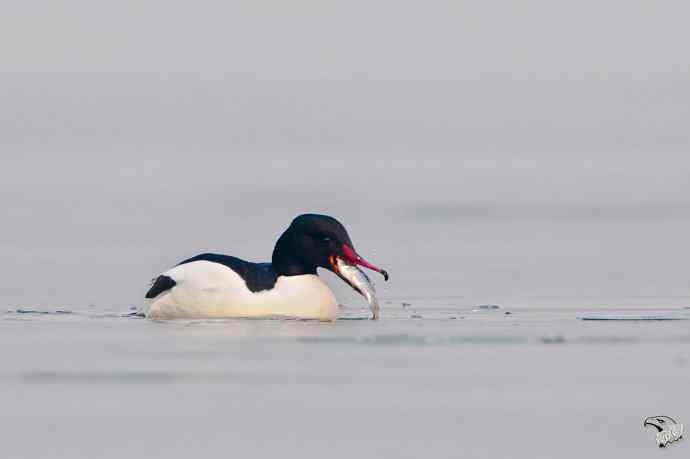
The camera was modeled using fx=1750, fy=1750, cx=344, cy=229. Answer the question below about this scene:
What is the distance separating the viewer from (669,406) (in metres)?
9.57

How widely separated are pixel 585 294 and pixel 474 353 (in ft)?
17.7

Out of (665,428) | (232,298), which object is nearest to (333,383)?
(665,428)

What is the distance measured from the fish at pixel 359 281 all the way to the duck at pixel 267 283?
0.03 m

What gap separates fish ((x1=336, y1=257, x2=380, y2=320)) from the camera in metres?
15.2

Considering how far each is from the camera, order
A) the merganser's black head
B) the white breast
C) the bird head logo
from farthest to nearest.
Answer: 1. the merganser's black head
2. the white breast
3. the bird head logo

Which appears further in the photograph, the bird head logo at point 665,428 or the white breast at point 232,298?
the white breast at point 232,298

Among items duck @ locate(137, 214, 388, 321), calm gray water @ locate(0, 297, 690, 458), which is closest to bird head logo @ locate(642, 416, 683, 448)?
calm gray water @ locate(0, 297, 690, 458)

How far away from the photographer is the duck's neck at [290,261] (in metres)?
15.6

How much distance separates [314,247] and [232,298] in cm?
99

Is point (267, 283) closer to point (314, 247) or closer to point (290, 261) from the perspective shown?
point (290, 261)

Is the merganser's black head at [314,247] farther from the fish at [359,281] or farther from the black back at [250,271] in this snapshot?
the black back at [250,271]

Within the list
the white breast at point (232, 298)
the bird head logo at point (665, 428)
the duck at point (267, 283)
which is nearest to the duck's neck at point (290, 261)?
the duck at point (267, 283)

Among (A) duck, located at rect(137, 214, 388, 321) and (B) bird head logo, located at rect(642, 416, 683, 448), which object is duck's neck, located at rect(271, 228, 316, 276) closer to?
(A) duck, located at rect(137, 214, 388, 321)

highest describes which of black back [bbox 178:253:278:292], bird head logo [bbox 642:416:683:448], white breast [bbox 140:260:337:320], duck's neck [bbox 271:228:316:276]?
duck's neck [bbox 271:228:316:276]
